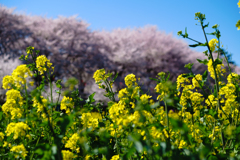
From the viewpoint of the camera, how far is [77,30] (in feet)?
39.0

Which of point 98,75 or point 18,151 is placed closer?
point 18,151

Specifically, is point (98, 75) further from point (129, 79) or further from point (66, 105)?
point (66, 105)

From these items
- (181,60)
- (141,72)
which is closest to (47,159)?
(141,72)

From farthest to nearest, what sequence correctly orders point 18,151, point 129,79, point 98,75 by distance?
point 98,75 → point 129,79 → point 18,151

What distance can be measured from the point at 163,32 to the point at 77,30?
5690 millimetres

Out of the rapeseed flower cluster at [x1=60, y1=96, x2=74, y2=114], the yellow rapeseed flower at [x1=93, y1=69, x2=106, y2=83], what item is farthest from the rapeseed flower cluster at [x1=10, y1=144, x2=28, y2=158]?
the yellow rapeseed flower at [x1=93, y1=69, x2=106, y2=83]

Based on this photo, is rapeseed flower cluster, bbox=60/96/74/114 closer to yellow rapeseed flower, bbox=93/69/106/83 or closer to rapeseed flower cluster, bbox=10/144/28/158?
yellow rapeseed flower, bbox=93/69/106/83

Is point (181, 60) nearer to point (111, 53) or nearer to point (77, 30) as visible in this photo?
point (111, 53)

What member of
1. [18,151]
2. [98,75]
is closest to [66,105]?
[98,75]

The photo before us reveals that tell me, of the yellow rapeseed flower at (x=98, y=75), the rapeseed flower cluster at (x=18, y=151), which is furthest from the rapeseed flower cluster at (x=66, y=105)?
the rapeseed flower cluster at (x=18, y=151)

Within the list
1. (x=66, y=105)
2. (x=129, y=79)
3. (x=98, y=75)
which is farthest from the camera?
(x=98, y=75)

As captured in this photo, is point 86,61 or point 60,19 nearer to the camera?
point 86,61

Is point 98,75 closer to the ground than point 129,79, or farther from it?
farther from it

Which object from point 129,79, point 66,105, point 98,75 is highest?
point 98,75
